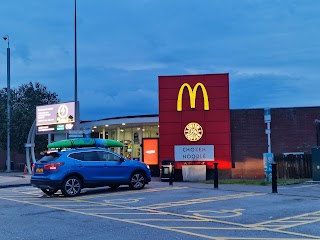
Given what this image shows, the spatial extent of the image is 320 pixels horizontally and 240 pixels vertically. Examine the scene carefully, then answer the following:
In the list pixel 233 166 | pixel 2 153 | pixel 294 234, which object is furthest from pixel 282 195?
pixel 2 153

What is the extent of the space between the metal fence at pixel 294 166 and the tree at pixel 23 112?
26683 mm

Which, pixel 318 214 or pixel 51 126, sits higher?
pixel 51 126

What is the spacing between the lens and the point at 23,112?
42.9 metres

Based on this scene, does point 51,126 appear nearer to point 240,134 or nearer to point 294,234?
point 240,134

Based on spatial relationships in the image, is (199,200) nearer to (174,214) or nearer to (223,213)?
(223,213)

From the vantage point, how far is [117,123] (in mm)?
38938

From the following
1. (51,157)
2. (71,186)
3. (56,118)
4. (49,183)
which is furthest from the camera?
(56,118)

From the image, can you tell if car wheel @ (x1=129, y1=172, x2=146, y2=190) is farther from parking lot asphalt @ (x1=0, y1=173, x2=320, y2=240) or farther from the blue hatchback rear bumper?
the blue hatchback rear bumper

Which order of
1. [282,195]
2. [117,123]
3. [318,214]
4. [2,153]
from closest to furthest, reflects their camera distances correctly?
1. [318,214]
2. [282,195]
3. [117,123]
4. [2,153]

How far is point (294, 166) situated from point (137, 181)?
10.4 m

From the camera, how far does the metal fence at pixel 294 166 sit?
23375 mm

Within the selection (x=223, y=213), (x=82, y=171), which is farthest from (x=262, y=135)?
(x=223, y=213)

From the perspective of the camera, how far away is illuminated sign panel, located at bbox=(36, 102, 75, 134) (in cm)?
3061

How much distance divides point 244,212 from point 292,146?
51.2 ft
